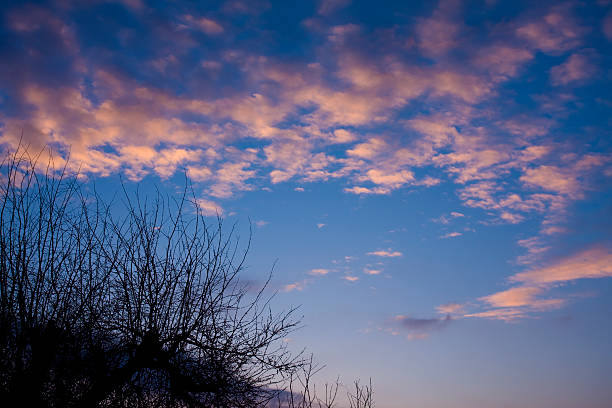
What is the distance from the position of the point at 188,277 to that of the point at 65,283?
181 centimetres

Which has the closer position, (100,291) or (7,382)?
(7,382)

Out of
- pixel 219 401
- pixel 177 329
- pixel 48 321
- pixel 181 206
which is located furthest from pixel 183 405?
pixel 181 206

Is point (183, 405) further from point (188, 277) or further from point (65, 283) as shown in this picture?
point (65, 283)

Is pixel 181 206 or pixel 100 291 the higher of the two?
pixel 181 206

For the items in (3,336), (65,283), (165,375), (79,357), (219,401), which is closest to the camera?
(3,336)

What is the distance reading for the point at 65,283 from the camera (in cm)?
685

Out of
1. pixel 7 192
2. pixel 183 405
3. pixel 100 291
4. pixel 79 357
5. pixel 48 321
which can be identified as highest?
pixel 7 192

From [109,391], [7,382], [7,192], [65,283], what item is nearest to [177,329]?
[109,391]

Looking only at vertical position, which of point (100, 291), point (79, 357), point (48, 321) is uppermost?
point (100, 291)

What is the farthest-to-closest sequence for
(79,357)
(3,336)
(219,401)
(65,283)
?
(219,401)
(65,283)
(79,357)
(3,336)

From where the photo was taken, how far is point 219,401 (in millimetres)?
8031

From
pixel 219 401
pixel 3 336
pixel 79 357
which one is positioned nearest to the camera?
pixel 3 336

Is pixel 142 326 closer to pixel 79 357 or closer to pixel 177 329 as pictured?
pixel 177 329

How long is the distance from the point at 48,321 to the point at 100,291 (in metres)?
0.88
